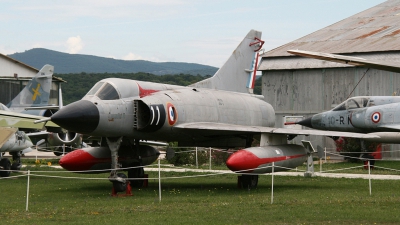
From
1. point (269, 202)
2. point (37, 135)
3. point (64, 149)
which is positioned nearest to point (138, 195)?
point (269, 202)

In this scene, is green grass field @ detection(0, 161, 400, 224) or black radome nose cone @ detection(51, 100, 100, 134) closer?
green grass field @ detection(0, 161, 400, 224)

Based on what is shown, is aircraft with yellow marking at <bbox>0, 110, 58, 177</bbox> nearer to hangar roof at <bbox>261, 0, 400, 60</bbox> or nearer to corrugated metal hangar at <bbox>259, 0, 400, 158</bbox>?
corrugated metal hangar at <bbox>259, 0, 400, 158</bbox>

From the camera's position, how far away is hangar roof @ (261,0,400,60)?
36.0 m

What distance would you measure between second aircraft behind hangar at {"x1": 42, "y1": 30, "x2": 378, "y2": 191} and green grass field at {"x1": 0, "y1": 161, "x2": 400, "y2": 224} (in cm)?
96

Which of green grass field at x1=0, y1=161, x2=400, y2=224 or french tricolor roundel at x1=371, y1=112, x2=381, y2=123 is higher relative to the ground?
french tricolor roundel at x1=371, y1=112, x2=381, y2=123

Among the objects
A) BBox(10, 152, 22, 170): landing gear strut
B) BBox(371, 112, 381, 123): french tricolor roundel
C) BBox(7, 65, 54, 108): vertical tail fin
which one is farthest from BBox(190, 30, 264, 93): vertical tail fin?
BBox(7, 65, 54, 108): vertical tail fin

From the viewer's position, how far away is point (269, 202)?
600 inches

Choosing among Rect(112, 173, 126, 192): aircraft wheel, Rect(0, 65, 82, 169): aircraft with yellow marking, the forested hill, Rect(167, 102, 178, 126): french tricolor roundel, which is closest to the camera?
Rect(112, 173, 126, 192): aircraft wheel

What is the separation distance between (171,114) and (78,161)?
321 cm

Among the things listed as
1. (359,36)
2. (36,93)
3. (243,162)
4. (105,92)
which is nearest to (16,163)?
(105,92)

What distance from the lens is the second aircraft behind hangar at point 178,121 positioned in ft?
57.0

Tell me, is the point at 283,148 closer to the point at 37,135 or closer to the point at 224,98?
the point at 224,98

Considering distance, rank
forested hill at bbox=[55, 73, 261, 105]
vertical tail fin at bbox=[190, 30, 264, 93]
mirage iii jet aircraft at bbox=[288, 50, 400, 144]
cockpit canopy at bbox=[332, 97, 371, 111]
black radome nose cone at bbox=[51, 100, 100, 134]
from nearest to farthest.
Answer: black radome nose cone at bbox=[51, 100, 100, 134], vertical tail fin at bbox=[190, 30, 264, 93], mirage iii jet aircraft at bbox=[288, 50, 400, 144], cockpit canopy at bbox=[332, 97, 371, 111], forested hill at bbox=[55, 73, 261, 105]

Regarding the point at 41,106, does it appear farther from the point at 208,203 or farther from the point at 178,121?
the point at 208,203
